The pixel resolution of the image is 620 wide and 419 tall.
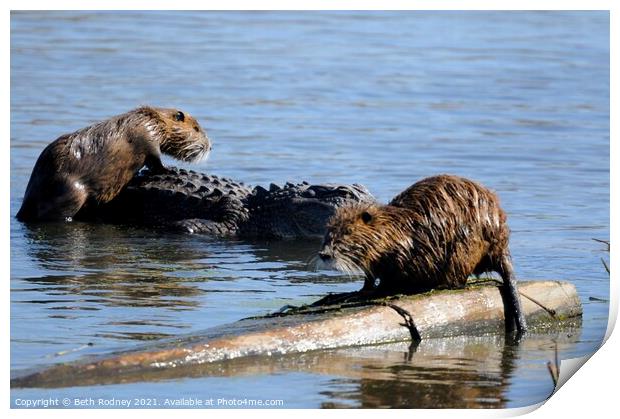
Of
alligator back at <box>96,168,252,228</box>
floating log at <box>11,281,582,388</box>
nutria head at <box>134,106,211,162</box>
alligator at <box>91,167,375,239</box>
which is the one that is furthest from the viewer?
nutria head at <box>134,106,211,162</box>

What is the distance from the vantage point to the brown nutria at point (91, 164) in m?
11.4

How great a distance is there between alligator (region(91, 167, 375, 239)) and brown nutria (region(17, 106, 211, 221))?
0.60 ft

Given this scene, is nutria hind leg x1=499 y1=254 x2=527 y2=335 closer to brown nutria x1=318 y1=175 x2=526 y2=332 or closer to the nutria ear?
brown nutria x1=318 y1=175 x2=526 y2=332

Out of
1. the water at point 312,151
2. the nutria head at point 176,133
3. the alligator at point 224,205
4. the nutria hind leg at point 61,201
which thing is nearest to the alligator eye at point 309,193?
the alligator at point 224,205

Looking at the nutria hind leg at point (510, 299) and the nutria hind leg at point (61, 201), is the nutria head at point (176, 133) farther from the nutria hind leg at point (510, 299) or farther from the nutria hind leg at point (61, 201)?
the nutria hind leg at point (510, 299)

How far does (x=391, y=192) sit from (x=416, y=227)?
5.11 metres

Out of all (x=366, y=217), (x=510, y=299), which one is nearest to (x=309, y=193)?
(x=366, y=217)

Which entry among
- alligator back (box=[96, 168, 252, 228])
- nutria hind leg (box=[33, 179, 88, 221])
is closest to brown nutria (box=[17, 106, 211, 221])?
nutria hind leg (box=[33, 179, 88, 221])

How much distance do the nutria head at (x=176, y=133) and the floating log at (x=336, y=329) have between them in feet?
15.1

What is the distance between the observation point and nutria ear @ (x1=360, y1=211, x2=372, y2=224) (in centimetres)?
757

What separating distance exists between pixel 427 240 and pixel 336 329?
0.83 metres

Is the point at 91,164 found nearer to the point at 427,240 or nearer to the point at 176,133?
the point at 176,133

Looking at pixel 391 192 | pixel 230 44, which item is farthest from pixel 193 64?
pixel 391 192

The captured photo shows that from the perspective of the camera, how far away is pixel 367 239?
7523 millimetres
